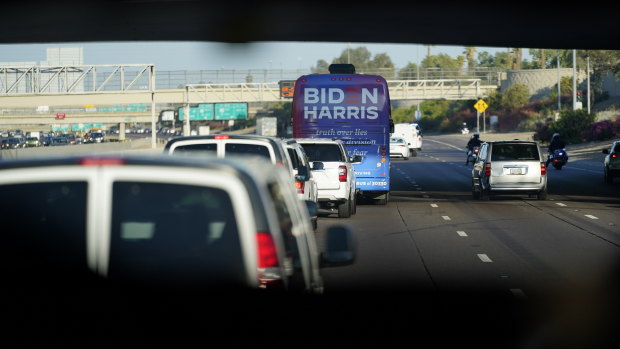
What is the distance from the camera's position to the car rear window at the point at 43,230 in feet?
18.0

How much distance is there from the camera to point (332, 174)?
24938 mm

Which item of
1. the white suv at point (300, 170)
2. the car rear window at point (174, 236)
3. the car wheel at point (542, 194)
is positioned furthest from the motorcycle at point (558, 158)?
Answer: the car rear window at point (174, 236)

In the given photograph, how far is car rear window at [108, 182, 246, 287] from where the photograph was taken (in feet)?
18.2

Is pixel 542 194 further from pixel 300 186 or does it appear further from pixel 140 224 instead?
pixel 140 224

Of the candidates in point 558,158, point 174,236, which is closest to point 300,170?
point 174,236

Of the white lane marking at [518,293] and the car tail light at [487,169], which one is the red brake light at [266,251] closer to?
the white lane marking at [518,293]

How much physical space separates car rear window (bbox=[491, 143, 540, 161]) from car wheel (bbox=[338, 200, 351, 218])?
21.3 ft

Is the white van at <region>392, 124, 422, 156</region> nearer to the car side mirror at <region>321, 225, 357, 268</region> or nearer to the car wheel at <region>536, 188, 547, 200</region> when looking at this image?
the car wheel at <region>536, 188, 547, 200</region>

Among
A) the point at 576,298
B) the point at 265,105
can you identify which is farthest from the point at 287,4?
the point at 265,105

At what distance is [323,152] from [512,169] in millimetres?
6968

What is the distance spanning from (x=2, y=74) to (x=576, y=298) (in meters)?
61.6

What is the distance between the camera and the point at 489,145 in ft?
101

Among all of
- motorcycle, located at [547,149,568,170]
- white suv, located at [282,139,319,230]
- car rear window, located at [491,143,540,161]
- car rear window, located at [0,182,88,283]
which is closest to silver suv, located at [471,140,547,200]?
car rear window, located at [491,143,540,161]

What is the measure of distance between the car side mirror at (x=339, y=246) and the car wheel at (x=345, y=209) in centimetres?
1816
